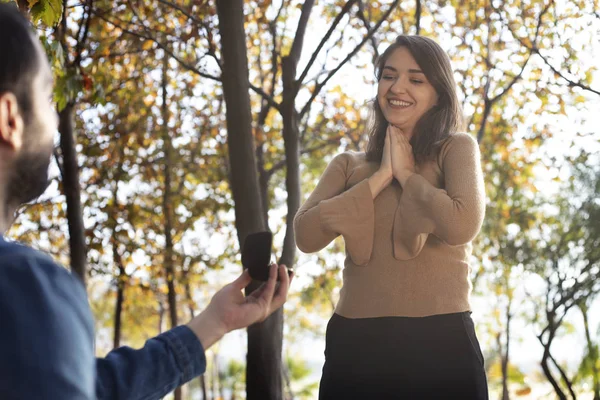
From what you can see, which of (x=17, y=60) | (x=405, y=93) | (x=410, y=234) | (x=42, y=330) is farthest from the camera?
(x=405, y=93)

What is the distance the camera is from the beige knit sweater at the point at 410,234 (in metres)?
2.59

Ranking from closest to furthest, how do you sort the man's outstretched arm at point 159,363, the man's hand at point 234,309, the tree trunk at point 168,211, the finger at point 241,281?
the man's outstretched arm at point 159,363 → the man's hand at point 234,309 → the finger at point 241,281 → the tree trunk at point 168,211

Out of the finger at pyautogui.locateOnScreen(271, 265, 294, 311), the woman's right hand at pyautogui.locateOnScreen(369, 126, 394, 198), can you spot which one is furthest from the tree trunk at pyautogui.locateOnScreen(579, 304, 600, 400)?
the finger at pyautogui.locateOnScreen(271, 265, 294, 311)

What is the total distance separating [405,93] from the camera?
9.58ft

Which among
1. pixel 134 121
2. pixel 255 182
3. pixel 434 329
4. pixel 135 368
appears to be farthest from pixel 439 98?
pixel 134 121

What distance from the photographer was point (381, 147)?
9.95 ft

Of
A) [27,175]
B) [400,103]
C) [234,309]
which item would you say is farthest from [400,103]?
[27,175]

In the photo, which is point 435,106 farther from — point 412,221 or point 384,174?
point 412,221

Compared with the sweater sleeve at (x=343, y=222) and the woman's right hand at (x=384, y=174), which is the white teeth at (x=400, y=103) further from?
the sweater sleeve at (x=343, y=222)

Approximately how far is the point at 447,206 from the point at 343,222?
38cm

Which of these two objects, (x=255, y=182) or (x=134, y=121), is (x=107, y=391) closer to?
(x=255, y=182)

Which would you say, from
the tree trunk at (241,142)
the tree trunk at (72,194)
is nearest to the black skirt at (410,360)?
the tree trunk at (241,142)

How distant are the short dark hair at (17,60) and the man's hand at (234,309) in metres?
0.48

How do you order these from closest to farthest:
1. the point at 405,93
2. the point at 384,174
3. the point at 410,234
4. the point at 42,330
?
the point at 42,330 → the point at 410,234 → the point at 384,174 → the point at 405,93
